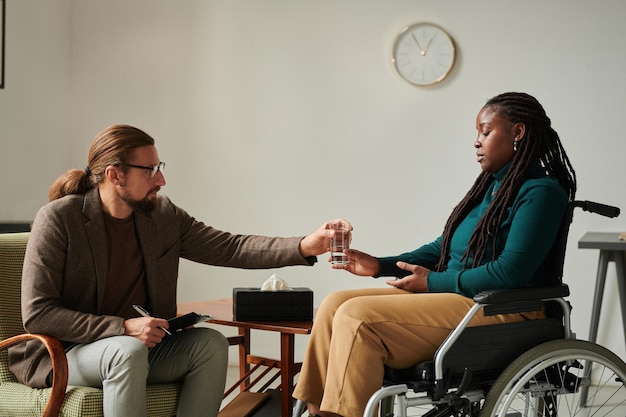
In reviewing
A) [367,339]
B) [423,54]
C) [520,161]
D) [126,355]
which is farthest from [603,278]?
[126,355]

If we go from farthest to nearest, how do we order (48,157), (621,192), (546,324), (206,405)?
1. (48,157)
2. (621,192)
3. (206,405)
4. (546,324)

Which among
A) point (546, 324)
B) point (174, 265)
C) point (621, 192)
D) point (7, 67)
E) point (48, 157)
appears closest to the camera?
point (546, 324)

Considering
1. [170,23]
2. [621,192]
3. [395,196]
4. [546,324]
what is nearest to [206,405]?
[546,324]

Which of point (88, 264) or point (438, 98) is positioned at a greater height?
point (438, 98)

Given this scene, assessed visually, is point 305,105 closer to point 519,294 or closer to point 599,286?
point 599,286

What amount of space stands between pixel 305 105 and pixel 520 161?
7.74 ft

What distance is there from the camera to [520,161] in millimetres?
2371

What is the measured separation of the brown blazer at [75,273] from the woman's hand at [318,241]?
16.5 inches

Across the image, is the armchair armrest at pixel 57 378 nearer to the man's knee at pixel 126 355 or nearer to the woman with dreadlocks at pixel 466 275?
the man's knee at pixel 126 355

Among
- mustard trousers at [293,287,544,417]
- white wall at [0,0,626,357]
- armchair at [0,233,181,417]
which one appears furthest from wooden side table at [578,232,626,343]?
armchair at [0,233,181,417]

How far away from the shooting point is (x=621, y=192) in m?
4.14

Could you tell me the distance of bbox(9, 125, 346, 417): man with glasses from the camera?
226 centimetres

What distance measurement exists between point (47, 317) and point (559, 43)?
→ 3044 mm

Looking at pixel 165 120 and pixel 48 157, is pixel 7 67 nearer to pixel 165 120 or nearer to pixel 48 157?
pixel 48 157
